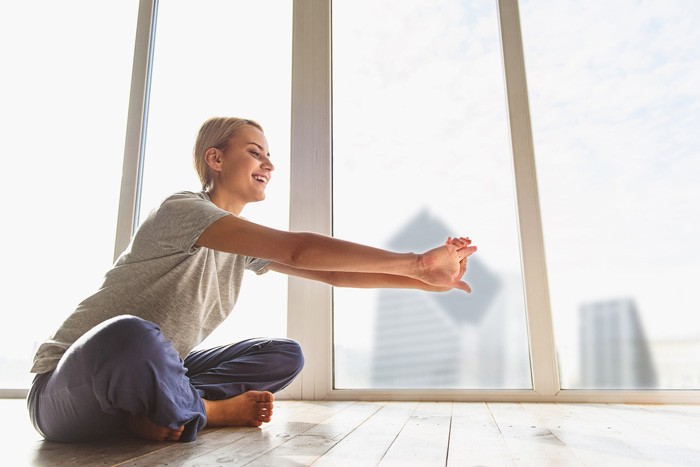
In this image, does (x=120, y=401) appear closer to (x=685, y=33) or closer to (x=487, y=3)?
(x=487, y=3)

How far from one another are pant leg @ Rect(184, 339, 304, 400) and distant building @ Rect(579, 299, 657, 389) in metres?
0.93

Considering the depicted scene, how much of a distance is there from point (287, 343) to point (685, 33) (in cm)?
168

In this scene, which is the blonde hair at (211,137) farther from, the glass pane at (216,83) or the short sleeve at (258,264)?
the glass pane at (216,83)

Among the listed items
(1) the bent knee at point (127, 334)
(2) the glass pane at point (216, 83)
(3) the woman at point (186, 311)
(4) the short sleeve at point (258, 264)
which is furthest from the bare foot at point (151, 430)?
(2) the glass pane at point (216, 83)

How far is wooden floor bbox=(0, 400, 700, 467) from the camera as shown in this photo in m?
0.84

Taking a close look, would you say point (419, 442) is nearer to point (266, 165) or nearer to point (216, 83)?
point (266, 165)

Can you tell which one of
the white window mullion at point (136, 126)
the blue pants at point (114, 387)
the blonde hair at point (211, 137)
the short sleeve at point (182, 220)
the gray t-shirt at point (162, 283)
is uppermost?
the white window mullion at point (136, 126)

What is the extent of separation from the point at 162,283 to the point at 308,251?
14.0 inches

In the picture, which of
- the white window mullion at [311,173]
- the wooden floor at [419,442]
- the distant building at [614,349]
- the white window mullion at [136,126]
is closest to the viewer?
the wooden floor at [419,442]

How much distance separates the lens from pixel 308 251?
0.99 m

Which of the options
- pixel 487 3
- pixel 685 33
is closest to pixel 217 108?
pixel 487 3

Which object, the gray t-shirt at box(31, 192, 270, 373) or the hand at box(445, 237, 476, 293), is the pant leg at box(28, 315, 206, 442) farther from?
the hand at box(445, 237, 476, 293)

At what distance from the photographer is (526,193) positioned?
6.03ft

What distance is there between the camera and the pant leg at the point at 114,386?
0.91 meters
